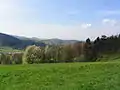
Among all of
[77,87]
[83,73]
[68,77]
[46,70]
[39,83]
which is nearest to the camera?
[77,87]

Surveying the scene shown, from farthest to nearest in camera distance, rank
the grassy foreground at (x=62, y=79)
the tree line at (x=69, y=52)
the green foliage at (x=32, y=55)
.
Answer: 1. the tree line at (x=69, y=52)
2. the green foliage at (x=32, y=55)
3. the grassy foreground at (x=62, y=79)

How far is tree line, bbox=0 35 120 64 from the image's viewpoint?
437ft

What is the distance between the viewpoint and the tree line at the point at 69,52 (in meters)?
133

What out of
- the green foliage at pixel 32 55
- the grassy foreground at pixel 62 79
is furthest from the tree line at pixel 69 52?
the grassy foreground at pixel 62 79

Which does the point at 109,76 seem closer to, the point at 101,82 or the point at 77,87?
the point at 101,82

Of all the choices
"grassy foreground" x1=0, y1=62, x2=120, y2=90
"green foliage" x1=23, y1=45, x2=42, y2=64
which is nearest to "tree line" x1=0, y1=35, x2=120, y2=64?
"green foliage" x1=23, y1=45, x2=42, y2=64

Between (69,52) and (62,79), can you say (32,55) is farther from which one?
(62,79)

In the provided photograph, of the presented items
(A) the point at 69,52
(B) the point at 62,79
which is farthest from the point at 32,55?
(B) the point at 62,79

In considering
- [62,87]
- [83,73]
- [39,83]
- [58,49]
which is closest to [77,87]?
[62,87]

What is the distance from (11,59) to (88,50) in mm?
40091

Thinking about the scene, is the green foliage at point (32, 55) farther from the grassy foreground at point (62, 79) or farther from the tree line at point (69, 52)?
the grassy foreground at point (62, 79)

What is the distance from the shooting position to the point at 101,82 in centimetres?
2578

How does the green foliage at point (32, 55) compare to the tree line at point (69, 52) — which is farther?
the tree line at point (69, 52)

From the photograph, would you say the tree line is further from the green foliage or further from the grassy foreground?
the grassy foreground
